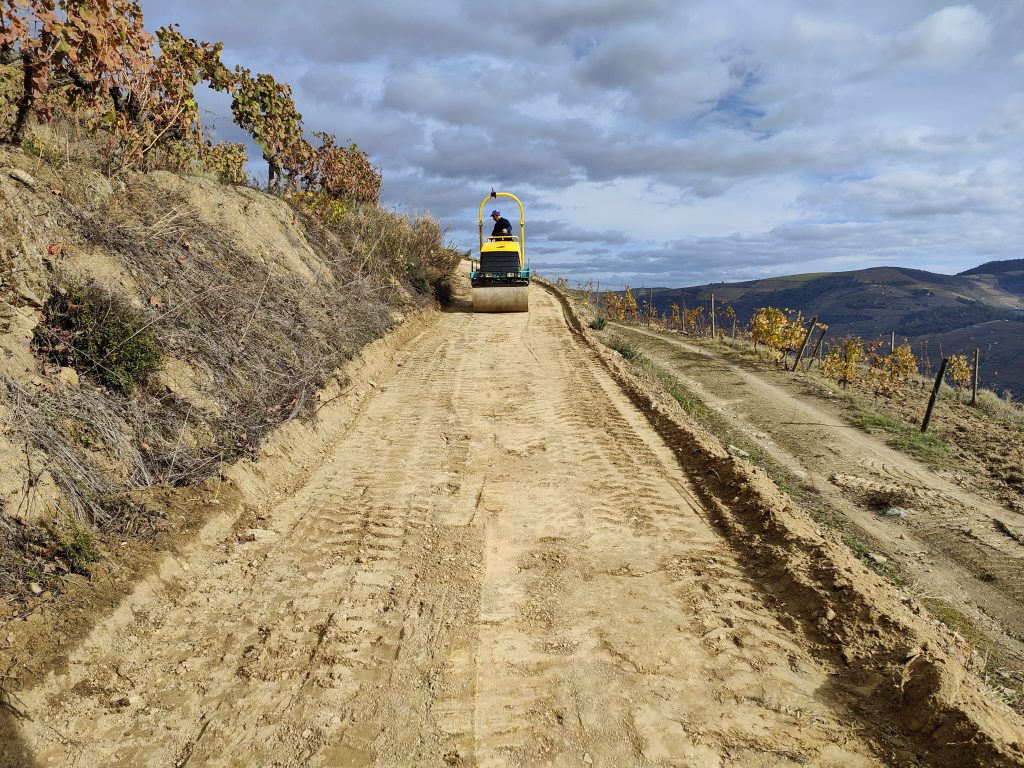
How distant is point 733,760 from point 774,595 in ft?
5.45

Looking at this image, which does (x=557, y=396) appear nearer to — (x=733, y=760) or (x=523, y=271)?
(x=733, y=760)

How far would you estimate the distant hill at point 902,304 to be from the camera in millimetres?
103938

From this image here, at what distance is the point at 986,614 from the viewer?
6.91 metres

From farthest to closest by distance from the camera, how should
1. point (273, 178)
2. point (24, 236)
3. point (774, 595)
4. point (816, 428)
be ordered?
point (816, 428) < point (273, 178) < point (24, 236) < point (774, 595)

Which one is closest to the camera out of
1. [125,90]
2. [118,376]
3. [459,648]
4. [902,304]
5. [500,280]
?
[459,648]

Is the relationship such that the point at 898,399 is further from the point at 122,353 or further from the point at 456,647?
the point at 122,353

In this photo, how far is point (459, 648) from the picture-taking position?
3.64m

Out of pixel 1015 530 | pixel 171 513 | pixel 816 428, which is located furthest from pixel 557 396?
pixel 816 428

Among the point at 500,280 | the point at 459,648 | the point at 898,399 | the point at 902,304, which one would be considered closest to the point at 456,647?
the point at 459,648

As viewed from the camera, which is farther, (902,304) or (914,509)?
(902,304)

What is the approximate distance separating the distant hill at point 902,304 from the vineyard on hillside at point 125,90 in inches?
3991

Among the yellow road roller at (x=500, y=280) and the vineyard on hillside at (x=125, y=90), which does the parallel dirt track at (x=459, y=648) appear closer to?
the vineyard on hillside at (x=125, y=90)

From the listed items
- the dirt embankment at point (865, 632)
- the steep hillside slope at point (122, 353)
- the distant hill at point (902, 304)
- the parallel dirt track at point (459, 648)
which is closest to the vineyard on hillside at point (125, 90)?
the steep hillside slope at point (122, 353)

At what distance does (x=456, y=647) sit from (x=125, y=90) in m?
8.51
